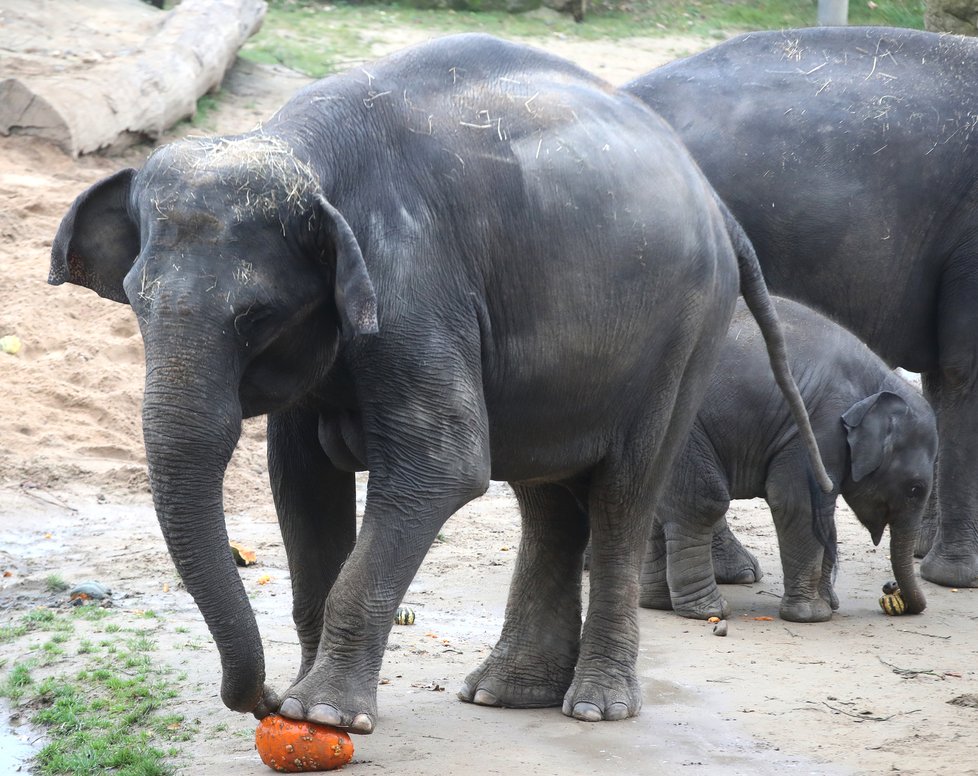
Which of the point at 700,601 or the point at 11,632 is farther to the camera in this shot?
the point at 700,601

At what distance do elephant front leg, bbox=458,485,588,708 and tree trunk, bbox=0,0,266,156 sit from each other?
6688 millimetres

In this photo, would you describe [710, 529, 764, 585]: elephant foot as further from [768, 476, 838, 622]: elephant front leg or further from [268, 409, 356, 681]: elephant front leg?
[268, 409, 356, 681]: elephant front leg

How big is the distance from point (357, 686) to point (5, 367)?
494cm

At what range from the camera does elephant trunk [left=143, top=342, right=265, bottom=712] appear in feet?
12.1

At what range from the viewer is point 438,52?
4.46 meters

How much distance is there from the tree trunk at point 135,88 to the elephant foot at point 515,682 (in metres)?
6.82

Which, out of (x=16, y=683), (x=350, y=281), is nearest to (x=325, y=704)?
(x=350, y=281)

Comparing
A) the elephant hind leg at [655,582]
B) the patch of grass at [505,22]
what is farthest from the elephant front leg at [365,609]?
the patch of grass at [505,22]

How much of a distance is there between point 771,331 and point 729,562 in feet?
6.32

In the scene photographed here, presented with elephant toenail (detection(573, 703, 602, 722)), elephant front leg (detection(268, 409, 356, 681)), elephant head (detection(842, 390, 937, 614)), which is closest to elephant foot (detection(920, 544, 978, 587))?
elephant head (detection(842, 390, 937, 614))

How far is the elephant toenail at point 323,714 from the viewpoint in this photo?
13.2 feet

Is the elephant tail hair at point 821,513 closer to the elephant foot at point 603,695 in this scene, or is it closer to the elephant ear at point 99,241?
the elephant foot at point 603,695

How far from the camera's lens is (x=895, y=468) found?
250 inches

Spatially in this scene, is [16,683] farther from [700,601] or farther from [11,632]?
[700,601]
